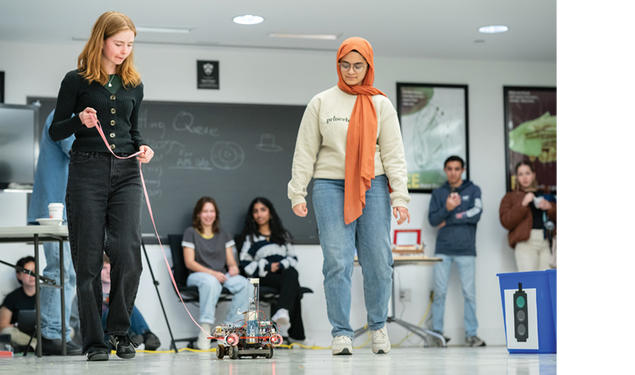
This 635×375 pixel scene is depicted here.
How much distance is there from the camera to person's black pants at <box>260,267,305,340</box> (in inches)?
234

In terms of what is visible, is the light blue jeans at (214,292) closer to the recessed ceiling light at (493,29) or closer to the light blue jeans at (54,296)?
the light blue jeans at (54,296)

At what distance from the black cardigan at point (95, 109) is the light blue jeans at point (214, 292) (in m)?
3.04

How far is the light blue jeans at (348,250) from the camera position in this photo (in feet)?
10.2

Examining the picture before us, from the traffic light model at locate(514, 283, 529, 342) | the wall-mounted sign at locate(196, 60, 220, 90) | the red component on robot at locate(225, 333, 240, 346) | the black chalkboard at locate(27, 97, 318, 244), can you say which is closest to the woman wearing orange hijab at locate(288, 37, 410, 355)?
the red component on robot at locate(225, 333, 240, 346)

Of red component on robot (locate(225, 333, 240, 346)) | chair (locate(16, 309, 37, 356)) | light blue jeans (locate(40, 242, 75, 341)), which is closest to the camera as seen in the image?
red component on robot (locate(225, 333, 240, 346))

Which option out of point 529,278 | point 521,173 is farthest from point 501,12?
point 529,278

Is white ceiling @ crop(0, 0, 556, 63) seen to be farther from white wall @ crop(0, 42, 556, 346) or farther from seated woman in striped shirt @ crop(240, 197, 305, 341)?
seated woman in striped shirt @ crop(240, 197, 305, 341)

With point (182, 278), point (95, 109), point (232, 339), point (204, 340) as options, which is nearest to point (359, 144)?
point (232, 339)

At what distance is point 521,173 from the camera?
6.88 m

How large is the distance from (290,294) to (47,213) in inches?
88.7

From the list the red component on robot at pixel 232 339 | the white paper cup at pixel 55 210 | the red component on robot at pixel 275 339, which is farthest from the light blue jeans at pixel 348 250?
the white paper cup at pixel 55 210

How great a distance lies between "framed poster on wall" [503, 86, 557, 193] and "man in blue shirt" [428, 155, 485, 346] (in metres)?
0.62
